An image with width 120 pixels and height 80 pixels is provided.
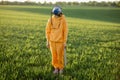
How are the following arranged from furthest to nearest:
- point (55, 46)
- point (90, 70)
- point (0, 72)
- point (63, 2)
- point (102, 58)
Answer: point (63, 2) < point (102, 58) < point (90, 70) < point (55, 46) < point (0, 72)

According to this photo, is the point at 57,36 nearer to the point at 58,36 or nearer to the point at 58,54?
the point at 58,36

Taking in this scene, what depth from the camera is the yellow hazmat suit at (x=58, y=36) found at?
23.5 feet

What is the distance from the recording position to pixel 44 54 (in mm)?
9852

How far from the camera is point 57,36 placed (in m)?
7.15

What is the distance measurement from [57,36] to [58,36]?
0.03 metres

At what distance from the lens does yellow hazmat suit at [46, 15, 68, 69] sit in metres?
7.16

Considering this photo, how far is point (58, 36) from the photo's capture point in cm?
715

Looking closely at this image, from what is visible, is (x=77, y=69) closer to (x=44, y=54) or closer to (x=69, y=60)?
(x=69, y=60)

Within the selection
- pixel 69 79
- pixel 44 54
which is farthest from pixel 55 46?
pixel 44 54

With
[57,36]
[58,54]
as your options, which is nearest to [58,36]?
[57,36]

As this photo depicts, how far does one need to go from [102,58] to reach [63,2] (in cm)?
9544

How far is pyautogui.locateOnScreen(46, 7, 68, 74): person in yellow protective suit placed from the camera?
7.15 metres

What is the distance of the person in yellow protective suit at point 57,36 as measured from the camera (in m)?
7.15

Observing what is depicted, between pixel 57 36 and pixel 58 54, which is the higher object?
pixel 57 36
